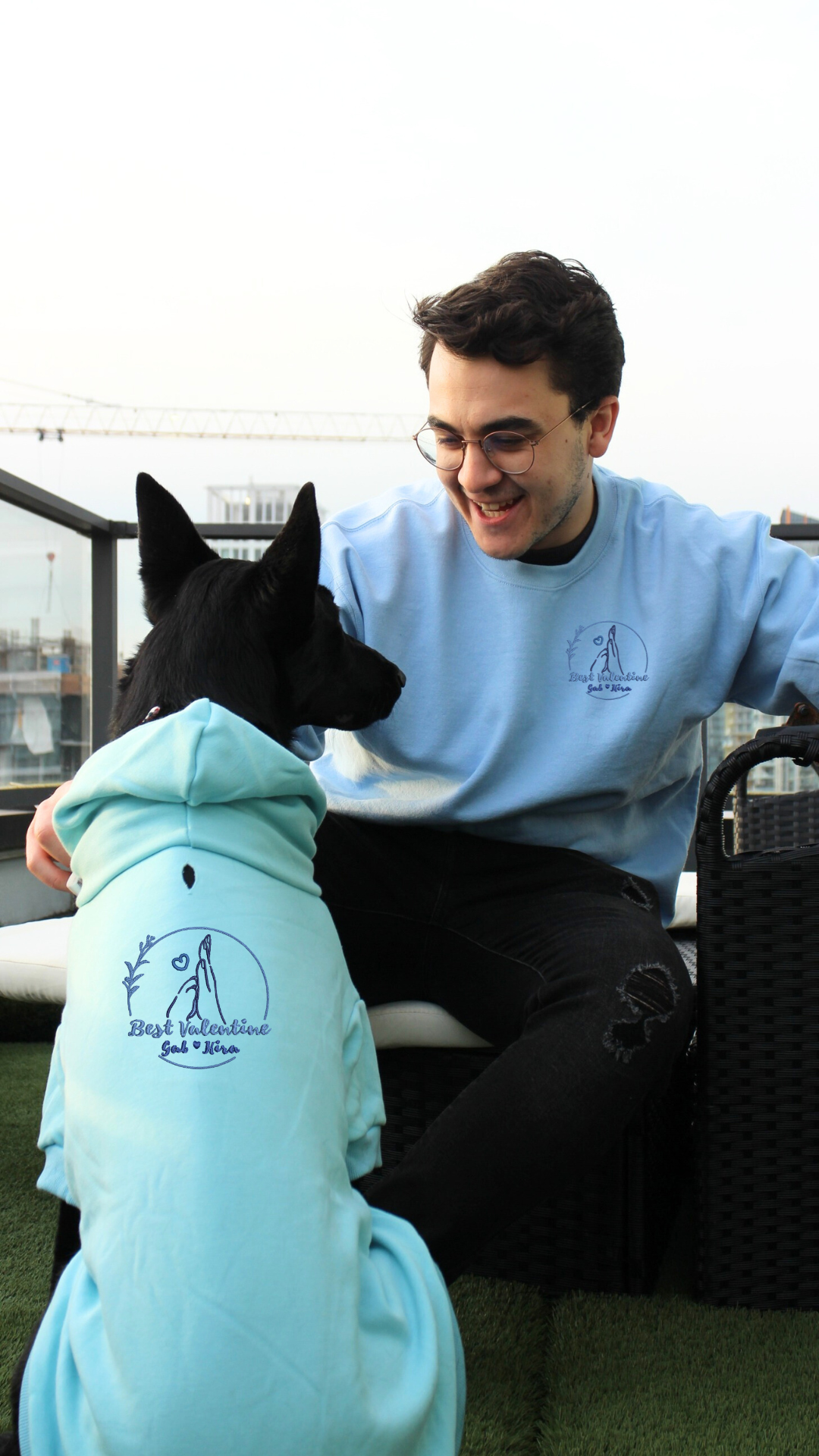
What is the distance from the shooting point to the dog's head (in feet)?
3.78

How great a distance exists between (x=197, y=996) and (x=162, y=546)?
69 centimetres

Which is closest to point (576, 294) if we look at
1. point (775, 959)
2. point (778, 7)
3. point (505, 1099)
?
point (775, 959)

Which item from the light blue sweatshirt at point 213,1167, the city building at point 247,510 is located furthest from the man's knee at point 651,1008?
the city building at point 247,510

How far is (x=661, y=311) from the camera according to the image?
698 centimetres

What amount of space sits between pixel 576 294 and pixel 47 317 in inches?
355

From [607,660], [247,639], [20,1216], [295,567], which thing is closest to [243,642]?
[247,639]

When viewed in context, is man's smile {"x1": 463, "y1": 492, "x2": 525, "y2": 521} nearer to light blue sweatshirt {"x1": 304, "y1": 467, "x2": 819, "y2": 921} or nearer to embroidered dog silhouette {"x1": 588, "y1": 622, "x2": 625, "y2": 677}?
light blue sweatshirt {"x1": 304, "y1": 467, "x2": 819, "y2": 921}

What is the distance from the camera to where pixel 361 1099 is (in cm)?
96

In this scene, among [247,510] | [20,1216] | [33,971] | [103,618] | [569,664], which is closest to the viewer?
[569,664]

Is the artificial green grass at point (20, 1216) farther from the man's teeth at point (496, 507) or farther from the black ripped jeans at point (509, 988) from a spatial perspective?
the man's teeth at point (496, 507)

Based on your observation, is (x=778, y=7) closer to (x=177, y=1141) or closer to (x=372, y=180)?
(x=372, y=180)

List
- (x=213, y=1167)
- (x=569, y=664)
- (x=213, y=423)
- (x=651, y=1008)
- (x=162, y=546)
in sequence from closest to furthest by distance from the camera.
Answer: (x=213, y=1167) < (x=651, y=1008) < (x=162, y=546) < (x=569, y=664) < (x=213, y=423)

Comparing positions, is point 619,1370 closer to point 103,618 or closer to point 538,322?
point 538,322

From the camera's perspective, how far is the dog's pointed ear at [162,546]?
128cm
